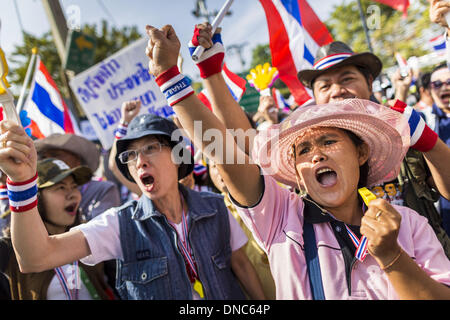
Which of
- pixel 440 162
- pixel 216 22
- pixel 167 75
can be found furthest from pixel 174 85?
pixel 440 162

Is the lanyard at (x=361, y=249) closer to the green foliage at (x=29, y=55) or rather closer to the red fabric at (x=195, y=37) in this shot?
the red fabric at (x=195, y=37)

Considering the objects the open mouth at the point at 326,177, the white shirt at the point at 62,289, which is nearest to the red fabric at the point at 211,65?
the open mouth at the point at 326,177

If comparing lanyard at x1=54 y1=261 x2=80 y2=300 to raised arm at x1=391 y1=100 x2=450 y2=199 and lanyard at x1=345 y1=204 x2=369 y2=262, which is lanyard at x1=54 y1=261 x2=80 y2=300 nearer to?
lanyard at x1=345 y1=204 x2=369 y2=262

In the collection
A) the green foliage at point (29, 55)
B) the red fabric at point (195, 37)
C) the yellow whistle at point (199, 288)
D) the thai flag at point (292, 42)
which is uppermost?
the green foliage at point (29, 55)

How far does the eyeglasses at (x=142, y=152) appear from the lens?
6.82ft

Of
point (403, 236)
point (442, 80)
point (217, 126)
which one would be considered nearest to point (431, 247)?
point (403, 236)

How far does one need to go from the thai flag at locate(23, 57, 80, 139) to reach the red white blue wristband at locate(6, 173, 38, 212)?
2572 millimetres

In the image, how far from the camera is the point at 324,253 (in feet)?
4.40

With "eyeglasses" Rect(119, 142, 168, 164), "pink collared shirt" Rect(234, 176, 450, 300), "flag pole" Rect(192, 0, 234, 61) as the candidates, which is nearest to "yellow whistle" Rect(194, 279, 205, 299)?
"pink collared shirt" Rect(234, 176, 450, 300)

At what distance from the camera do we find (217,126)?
1.32 meters

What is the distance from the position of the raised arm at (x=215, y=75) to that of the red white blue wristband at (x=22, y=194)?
0.90 m

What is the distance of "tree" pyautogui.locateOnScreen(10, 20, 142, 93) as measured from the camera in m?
12.7

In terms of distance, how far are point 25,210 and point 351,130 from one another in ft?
4.88

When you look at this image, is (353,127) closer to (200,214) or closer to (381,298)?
(381,298)
